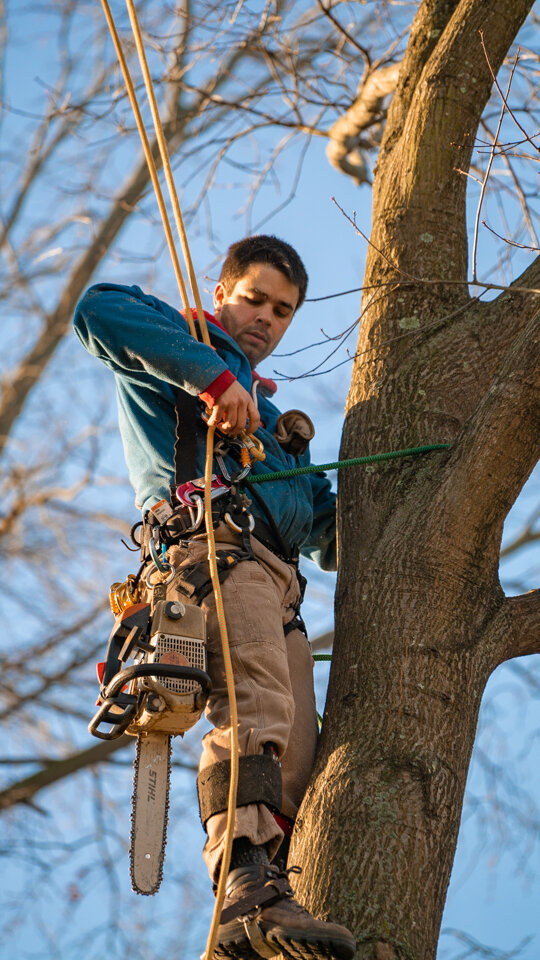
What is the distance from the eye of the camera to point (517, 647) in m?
2.72

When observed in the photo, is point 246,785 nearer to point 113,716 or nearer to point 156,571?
point 113,716

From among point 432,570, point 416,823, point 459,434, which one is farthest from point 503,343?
point 416,823

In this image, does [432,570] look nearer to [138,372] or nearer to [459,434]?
[459,434]

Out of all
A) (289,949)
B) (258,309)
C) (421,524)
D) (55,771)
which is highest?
(258,309)

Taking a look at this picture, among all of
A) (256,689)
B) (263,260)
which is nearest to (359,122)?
(263,260)

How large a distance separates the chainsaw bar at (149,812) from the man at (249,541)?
0.10 metres

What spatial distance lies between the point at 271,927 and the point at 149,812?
0.47 metres

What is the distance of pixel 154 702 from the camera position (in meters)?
2.38

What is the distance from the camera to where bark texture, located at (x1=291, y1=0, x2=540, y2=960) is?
2275 millimetres

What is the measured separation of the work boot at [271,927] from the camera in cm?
201

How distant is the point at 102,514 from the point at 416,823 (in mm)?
7042

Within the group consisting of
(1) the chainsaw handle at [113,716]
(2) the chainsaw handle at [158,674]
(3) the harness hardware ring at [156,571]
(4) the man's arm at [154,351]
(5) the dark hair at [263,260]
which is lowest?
(1) the chainsaw handle at [113,716]

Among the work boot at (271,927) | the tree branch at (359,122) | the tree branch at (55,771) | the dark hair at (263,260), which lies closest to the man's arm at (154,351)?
the dark hair at (263,260)

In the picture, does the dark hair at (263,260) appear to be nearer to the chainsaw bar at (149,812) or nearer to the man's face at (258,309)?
the man's face at (258,309)
